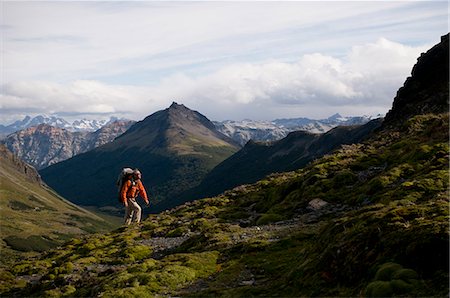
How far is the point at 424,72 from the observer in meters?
73.0

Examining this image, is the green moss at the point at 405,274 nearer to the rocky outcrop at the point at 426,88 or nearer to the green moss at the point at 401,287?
the green moss at the point at 401,287

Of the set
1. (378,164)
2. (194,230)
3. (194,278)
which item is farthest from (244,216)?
(194,278)

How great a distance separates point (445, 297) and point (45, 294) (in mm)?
24396

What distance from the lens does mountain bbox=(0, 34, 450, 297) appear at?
688 inches

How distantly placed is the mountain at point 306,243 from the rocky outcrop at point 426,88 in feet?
4.95

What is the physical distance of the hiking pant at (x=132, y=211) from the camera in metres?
52.7

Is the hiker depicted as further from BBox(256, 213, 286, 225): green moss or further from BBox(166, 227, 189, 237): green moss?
BBox(256, 213, 286, 225): green moss

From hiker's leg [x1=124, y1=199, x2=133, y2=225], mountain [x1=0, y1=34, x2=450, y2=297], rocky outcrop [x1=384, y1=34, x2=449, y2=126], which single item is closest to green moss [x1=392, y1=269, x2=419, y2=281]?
mountain [x1=0, y1=34, x2=450, y2=297]

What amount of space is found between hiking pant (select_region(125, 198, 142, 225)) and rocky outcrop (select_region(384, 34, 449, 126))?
41254 mm

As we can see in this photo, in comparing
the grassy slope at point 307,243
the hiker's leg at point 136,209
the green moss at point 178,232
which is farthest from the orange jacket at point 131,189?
the green moss at point 178,232

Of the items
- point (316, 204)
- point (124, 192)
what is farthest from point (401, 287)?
point (124, 192)

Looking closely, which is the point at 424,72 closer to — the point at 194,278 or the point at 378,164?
the point at 378,164

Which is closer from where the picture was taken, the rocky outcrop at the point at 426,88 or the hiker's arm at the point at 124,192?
the hiker's arm at the point at 124,192

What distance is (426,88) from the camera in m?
70.1
